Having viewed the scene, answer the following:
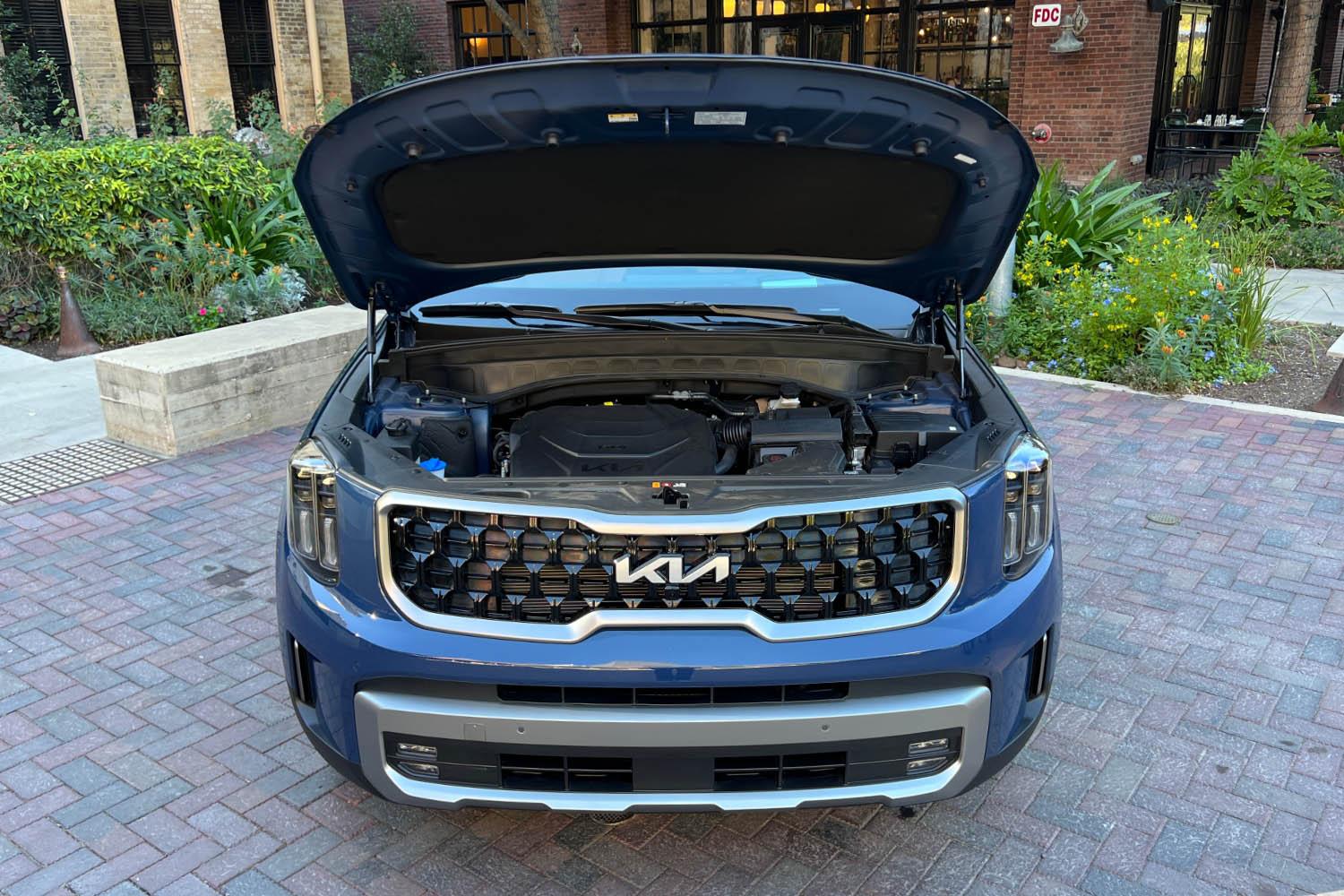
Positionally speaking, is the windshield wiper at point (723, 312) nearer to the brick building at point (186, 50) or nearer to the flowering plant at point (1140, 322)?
the flowering plant at point (1140, 322)

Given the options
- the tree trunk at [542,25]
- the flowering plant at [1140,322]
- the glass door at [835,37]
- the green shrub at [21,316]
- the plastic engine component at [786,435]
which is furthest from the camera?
the glass door at [835,37]

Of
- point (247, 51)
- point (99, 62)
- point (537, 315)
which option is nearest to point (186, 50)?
point (247, 51)

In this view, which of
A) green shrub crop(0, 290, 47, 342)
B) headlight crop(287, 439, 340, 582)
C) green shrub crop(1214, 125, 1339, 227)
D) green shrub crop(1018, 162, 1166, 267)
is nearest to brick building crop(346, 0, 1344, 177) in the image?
green shrub crop(1214, 125, 1339, 227)

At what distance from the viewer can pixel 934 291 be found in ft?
12.4

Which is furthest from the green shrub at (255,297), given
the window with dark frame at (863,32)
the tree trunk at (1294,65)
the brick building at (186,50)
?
the tree trunk at (1294,65)

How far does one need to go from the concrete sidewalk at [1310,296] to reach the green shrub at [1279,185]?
80 cm

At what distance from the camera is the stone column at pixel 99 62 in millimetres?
17328

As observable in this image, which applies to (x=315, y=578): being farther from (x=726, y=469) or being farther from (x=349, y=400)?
(x=726, y=469)

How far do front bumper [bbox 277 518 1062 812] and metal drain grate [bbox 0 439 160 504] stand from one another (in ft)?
12.8

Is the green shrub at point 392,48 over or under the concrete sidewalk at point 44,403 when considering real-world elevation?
over

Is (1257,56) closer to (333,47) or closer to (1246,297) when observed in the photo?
(1246,297)

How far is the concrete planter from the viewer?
6035 mm

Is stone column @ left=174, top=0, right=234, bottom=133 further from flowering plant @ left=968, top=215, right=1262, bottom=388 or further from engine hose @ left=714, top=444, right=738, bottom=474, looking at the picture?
engine hose @ left=714, top=444, right=738, bottom=474

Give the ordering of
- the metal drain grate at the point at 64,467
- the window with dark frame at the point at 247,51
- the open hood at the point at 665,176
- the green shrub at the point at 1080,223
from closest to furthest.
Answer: the open hood at the point at 665,176
the metal drain grate at the point at 64,467
the green shrub at the point at 1080,223
the window with dark frame at the point at 247,51
